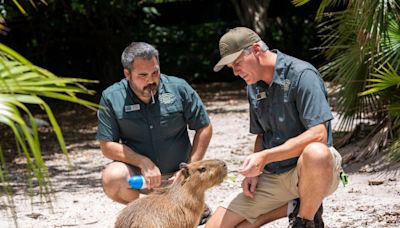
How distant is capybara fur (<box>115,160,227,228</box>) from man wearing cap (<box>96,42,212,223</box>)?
1.56ft

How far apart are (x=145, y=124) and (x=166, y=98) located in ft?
0.76

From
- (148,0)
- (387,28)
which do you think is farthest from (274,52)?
(148,0)

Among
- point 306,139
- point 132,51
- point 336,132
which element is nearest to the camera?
point 306,139

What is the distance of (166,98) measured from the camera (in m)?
5.53

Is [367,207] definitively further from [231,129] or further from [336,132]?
[231,129]

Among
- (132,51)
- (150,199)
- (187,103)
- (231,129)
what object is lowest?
(231,129)

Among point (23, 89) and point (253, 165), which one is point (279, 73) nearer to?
point (253, 165)

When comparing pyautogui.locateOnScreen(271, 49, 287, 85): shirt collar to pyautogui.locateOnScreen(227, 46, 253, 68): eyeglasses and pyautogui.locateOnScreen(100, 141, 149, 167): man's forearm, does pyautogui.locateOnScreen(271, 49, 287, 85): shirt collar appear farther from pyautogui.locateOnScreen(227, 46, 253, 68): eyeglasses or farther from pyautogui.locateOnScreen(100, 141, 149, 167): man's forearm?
pyautogui.locateOnScreen(100, 141, 149, 167): man's forearm

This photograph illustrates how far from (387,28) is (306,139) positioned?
3203 mm

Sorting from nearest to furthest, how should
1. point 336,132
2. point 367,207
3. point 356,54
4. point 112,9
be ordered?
point 367,207 < point 356,54 < point 336,132 < point 112,9

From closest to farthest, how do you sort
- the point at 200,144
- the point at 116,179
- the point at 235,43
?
the point at 235,43
the point at 116,179
the point at 200,144

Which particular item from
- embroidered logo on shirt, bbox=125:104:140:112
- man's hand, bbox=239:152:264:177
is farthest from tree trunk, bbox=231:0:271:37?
man's hand, bbox=239:152:264:177

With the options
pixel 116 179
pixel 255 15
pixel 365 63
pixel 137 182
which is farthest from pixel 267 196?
pixel 255 15

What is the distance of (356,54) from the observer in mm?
8125
